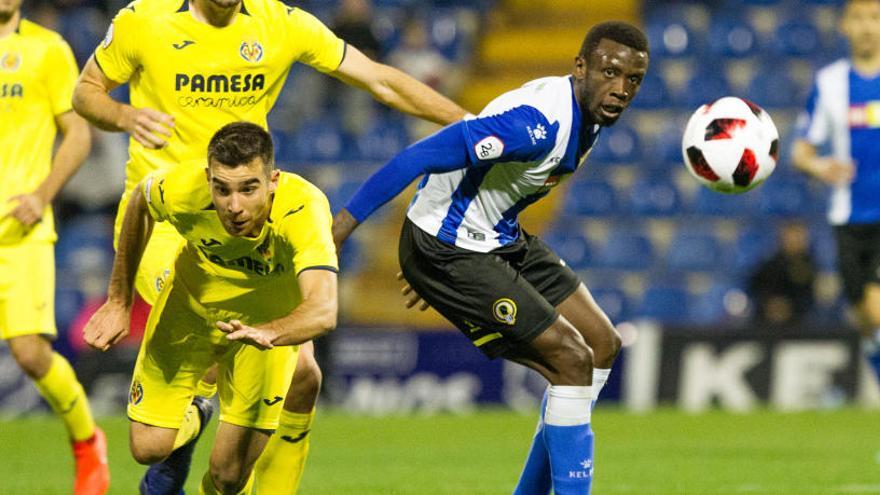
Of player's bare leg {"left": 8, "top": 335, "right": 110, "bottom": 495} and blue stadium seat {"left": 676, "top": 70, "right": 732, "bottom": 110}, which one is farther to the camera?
blue stadium seat {"left": 676, "top": 70, "right": 732, "bottom": 110}

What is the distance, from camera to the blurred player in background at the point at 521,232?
551 cm

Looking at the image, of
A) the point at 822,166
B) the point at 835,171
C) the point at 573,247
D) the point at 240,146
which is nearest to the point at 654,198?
the point at 573,247

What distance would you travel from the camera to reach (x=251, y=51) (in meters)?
6.08

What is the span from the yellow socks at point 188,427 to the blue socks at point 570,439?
145cm

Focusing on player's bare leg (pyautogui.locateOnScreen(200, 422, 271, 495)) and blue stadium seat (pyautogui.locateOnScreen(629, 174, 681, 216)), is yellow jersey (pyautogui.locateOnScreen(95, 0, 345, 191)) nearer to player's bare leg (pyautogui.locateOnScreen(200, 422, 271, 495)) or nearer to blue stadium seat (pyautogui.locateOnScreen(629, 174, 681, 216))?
player's bare leg (pyautogui.locateOnScreen(200, 422, 271, 495))

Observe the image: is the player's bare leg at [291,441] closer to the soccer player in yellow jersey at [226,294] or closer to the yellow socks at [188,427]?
the soccer player in yellow jersey at [226,294]

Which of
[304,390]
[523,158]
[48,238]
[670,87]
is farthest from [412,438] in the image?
[670,87]

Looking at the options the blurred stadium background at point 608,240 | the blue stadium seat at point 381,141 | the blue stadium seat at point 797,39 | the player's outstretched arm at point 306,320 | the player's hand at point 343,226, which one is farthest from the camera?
the blue stadium seat at point 797,39

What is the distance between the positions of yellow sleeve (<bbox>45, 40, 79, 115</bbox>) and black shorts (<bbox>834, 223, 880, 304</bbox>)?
172 inches

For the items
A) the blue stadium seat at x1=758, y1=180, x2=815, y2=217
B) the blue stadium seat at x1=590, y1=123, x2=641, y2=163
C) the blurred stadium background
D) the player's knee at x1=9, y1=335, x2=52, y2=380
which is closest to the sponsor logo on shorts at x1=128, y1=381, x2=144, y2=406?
the player's knee at x1=9, y1=335, x2=52, y2=380

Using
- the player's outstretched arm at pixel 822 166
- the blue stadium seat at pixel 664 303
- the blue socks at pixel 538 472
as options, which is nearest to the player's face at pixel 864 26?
the player's outstretched arm at pixel 822 166

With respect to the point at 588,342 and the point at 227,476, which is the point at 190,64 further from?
the point at 588,342

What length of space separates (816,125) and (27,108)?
4.45 meters

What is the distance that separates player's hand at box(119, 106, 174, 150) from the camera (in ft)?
18.1
